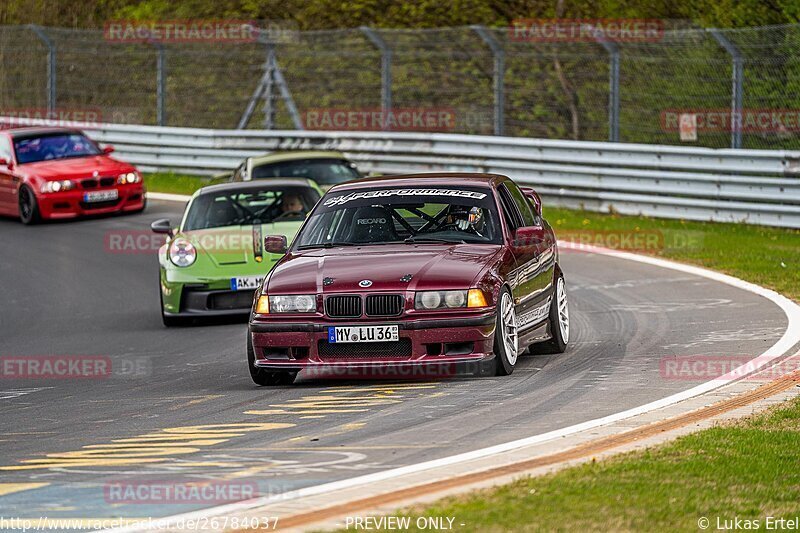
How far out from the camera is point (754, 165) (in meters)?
20.0

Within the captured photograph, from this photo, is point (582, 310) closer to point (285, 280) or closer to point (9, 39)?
point (285, 280)

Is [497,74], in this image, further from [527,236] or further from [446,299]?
[446,299]

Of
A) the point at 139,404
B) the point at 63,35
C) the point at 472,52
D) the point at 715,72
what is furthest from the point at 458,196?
the point at 63,35

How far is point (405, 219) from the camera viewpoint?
11.2 meters

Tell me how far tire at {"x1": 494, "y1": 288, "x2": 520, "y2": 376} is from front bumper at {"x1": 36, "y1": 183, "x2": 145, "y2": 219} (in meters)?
14.1

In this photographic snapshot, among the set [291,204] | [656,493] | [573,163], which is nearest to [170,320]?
[291,204]

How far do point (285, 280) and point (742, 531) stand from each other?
494cm

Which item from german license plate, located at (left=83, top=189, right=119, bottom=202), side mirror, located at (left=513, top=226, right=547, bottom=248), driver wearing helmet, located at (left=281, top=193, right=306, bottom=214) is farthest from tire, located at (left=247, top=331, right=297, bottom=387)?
german license plate, located at (left=83, top=189, right=119, bottom=202)

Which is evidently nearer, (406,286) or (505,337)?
(406,286)

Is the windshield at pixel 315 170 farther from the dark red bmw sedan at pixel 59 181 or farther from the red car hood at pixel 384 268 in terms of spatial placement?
the red car hood at pixel 384 268

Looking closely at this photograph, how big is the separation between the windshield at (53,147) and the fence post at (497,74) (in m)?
6.54

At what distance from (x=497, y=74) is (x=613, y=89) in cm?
260

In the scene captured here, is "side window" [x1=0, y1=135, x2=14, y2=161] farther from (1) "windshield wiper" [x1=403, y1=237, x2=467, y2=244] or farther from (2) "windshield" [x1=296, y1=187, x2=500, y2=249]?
(1) "windshield wiper" [x1=403, y1=237, x2=467, y2=244]

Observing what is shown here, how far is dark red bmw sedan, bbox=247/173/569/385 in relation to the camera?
9.94m
